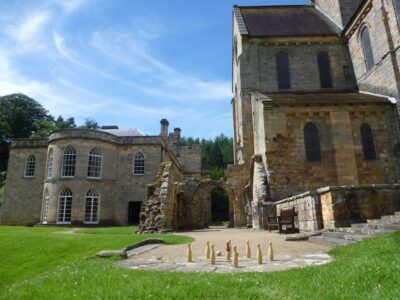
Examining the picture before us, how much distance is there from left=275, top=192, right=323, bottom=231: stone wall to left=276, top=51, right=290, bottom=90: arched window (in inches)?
535

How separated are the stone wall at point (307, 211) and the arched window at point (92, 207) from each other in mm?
18367

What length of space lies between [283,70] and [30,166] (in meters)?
24.8

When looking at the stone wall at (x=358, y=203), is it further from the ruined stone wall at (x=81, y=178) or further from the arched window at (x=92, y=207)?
the arched window at (x=92, y=207)

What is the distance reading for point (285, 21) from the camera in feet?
91.6

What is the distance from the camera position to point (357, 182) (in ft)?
57.6

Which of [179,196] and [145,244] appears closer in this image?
[145,244]

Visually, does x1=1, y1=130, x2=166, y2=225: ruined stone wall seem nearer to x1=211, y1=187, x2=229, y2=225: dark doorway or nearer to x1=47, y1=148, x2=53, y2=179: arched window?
x1=47, y1=148, x2=53, y2=179: arched window

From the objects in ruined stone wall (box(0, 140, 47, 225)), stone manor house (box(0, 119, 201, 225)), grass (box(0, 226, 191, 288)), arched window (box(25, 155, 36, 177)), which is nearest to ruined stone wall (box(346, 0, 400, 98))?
grass (box(0, 226, 191, 288))

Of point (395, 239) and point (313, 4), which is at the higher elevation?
point (313, 4)

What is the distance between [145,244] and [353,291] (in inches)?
282

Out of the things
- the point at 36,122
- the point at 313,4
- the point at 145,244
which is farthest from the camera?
the point at 36,122

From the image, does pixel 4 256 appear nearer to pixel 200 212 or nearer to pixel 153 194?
pixel 153 194

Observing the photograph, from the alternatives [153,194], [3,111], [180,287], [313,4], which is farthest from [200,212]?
[3,111]

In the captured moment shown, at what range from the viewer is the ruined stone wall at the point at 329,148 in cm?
1766
